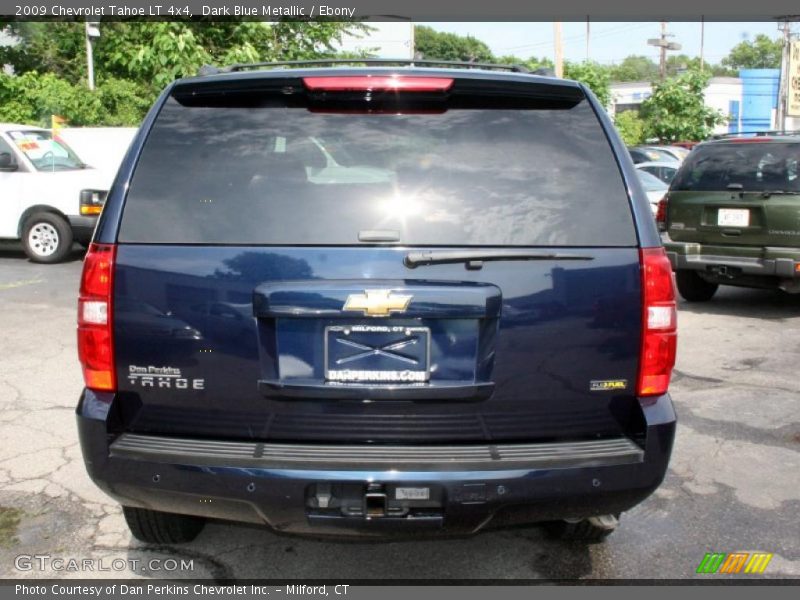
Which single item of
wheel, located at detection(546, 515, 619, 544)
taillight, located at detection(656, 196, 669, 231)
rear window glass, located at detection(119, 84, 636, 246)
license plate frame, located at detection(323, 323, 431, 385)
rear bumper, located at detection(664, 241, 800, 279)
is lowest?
wheel, located at detection(546, 515, 619, 544)

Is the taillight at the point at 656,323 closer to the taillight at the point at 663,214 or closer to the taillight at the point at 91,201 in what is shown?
the taillight at the point at 663,214

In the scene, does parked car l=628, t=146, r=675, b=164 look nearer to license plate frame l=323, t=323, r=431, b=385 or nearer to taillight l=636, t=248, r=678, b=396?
taillight l=636, t=248, r=678, b=396

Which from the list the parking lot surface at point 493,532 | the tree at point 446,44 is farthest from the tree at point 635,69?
the parking lot surface at point 493,532

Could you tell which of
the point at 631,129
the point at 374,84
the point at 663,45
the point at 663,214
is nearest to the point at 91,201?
the point at 663,214

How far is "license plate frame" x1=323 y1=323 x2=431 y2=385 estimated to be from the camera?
2.69 meters

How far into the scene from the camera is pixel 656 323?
9.18ft

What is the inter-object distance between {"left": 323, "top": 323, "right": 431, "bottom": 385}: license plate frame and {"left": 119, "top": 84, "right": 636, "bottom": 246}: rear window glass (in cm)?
28

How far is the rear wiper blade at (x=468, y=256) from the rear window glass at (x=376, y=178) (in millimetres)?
42

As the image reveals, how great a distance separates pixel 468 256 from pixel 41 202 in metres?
10.3

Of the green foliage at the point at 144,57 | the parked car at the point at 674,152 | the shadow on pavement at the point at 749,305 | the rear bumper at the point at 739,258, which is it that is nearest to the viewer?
the rear bumper at the point at 739,258

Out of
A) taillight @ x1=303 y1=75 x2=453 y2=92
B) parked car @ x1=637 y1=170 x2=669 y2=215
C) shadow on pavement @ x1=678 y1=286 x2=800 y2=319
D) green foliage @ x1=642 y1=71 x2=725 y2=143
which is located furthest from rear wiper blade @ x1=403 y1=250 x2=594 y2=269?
green foliage @ x1=642 y1=71 x2=725 y2=143

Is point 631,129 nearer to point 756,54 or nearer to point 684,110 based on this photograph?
point 684,110

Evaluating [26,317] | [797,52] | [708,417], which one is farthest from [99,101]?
[797,52]

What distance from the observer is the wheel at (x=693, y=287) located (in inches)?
376
